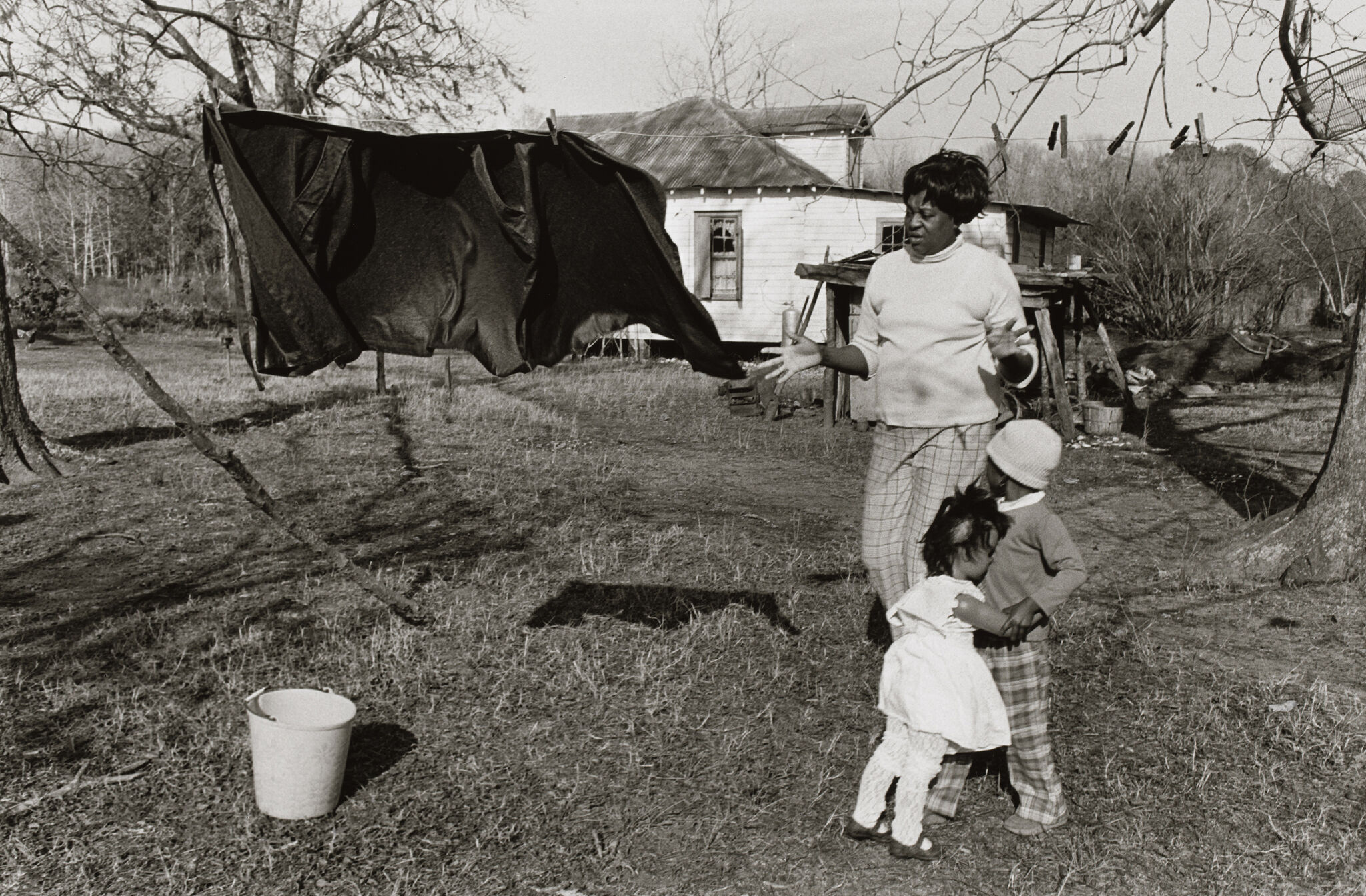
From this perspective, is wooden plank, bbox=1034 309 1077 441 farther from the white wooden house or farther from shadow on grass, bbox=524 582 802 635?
the white wooden house

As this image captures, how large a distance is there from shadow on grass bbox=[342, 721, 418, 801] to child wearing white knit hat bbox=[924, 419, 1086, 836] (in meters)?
1.91

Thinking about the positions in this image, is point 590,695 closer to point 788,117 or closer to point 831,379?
point 831,379

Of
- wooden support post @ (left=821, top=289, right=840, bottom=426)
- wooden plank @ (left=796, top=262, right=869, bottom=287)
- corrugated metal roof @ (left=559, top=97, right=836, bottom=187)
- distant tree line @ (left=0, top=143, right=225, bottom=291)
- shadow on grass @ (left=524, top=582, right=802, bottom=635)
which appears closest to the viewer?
shadow on grass @ (left=524, top=582, right=802, bottom=635)

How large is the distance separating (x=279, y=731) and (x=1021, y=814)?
2.40 m

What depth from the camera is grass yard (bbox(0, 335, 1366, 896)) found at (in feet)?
11.6

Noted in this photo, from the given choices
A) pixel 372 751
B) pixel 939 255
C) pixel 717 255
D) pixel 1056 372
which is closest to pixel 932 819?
pixel 939 255

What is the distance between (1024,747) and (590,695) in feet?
6.21

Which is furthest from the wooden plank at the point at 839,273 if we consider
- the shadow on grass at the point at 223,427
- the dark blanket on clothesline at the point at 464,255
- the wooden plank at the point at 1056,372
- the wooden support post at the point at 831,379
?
the dark blanket on clothesline at the point at 464,255

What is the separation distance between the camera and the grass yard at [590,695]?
11.6 ft

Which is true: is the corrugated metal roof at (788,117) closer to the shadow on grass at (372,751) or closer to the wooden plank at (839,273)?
the wooden plank at (839,273)

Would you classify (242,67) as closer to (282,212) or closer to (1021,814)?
(282,212)

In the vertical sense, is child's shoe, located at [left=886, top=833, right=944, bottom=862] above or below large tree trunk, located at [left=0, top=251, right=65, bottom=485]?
below

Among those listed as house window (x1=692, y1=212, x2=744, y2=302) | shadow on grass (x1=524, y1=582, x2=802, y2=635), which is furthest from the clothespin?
house window (x1=692, y1=212, x2=744, y2=302)

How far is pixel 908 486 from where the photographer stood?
4027mm
